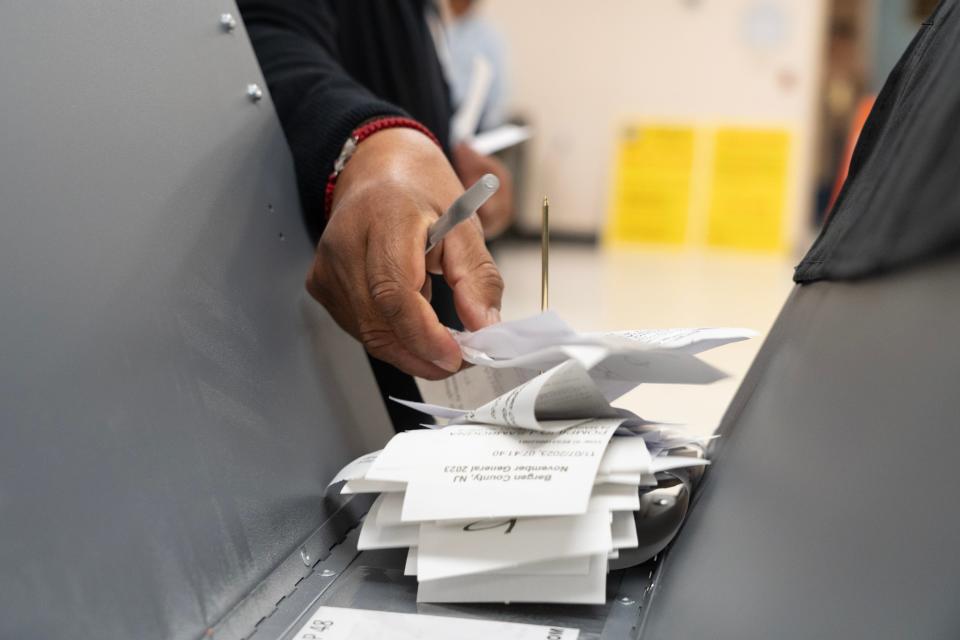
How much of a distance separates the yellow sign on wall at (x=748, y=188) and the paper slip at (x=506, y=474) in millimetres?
4449

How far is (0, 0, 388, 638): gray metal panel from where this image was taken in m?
0.41

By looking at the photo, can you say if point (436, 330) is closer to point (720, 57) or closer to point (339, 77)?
point (339, 77)

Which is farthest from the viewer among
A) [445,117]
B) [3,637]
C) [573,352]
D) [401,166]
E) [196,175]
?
[445,117]

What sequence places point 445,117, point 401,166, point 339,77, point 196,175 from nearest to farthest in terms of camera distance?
point 196,175, point 401,166, point 339,77, point 445,117

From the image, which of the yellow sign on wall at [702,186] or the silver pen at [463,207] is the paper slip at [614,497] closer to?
the silver pen at [463,207]

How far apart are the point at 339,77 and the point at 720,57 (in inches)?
166

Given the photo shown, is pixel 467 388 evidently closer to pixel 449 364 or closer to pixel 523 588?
pixel 449 364

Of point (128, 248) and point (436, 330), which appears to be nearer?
point (128, 248)

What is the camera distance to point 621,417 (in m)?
0.55

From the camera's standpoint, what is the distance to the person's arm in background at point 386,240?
2.12ft

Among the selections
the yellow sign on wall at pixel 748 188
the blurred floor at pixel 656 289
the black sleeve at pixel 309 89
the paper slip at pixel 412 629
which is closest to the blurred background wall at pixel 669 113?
the yellow sign on wall at pixel 748 188

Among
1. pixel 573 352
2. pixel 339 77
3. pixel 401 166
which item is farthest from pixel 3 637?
pixel 339 77

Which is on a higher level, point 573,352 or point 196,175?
point 196,175

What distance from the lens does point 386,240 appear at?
0.66 m
